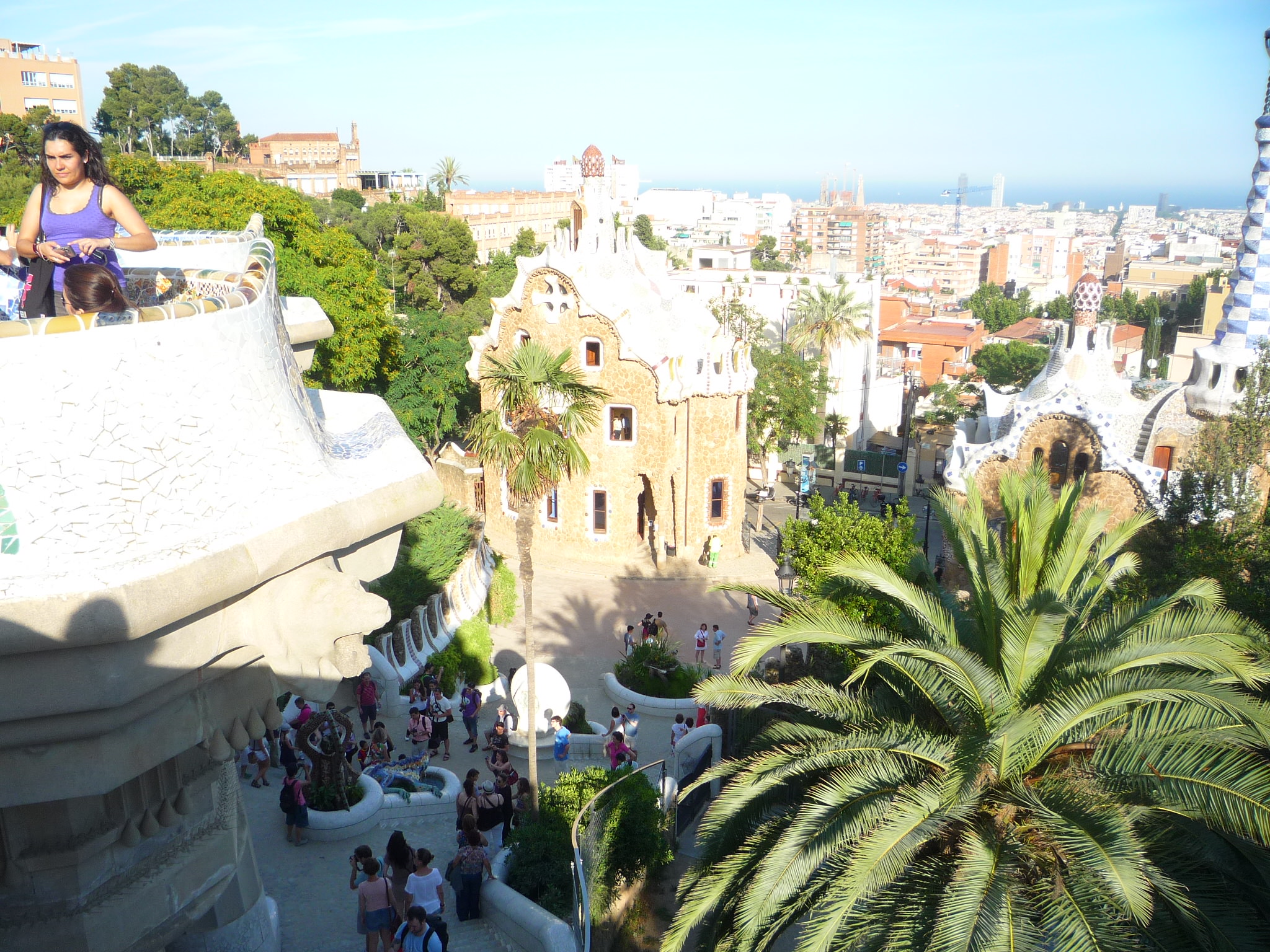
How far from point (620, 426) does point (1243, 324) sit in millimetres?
14971

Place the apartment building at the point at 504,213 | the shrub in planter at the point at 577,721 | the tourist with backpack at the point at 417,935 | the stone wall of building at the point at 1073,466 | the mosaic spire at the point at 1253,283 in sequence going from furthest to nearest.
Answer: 1. the apartment building at the point at 504,213
2. the stone wall of building at the point at 1073,466
3. the mosaic spire at the point at 1253,283
4. the shrub in planter at the point at 577,721
5. the tourist with backpack at the point at 417,935

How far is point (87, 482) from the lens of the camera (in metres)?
4.85

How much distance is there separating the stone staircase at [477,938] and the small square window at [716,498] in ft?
57.9

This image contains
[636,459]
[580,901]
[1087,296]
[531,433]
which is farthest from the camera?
[636,459]

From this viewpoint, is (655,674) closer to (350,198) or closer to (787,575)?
(787,575)

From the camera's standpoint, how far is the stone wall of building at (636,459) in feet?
86.5

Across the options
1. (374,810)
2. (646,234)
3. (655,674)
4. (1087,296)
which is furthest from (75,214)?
(646,234)

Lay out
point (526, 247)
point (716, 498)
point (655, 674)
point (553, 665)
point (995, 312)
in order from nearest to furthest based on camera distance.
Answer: point (655, 674) → point (553, 665) → point (716, 498) → point (526, 247) → point (995, 312)

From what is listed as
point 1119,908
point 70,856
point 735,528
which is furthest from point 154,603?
point 735,528

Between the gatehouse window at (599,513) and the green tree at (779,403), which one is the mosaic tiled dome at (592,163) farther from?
the green tree at (779,403)

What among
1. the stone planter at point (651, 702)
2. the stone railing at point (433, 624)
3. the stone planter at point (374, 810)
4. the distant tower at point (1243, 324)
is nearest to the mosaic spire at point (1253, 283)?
the distant tower at point (1243, 324)

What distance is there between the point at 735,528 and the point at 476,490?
25.9 feet

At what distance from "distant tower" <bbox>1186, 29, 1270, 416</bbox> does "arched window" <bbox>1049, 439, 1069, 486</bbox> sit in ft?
10.5

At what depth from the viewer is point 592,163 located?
28.1 m
